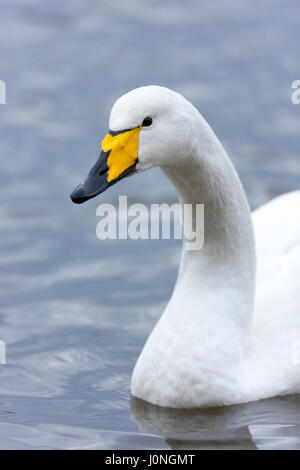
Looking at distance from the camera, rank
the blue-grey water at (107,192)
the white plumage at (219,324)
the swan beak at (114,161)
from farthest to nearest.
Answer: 1. the blue-grey water at (107,192)
2. the white plumage at (219,324)
3. the swan beak at (114,161)

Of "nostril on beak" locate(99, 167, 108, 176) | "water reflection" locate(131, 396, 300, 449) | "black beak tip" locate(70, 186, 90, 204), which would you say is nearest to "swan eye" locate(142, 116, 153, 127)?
"nostril on beak" locate(99, 167, 108, 176)

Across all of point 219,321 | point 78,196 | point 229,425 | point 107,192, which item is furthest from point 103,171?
point 107,192

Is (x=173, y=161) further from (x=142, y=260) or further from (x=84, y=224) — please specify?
(x=84, y=224)

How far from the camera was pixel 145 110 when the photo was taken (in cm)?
635

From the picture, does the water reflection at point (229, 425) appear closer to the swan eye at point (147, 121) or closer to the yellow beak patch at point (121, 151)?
the yellow beak patch at point (121, 151)

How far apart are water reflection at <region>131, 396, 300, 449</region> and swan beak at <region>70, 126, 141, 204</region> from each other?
164 cm

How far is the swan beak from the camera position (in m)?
6.36

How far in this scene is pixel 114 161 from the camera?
642 centimetres

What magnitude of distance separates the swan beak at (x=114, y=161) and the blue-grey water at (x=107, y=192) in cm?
165

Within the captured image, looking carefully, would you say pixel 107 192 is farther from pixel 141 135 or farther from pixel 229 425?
pixel 141 135

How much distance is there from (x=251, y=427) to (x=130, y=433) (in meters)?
0.76

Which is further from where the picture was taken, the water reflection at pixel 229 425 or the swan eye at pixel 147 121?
the water reflection at pixel 229 425

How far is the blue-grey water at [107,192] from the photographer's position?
717 centimetres

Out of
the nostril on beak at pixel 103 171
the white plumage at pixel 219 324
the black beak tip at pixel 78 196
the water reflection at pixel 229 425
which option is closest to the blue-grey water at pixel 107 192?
the water reflection at pixel 229 425
